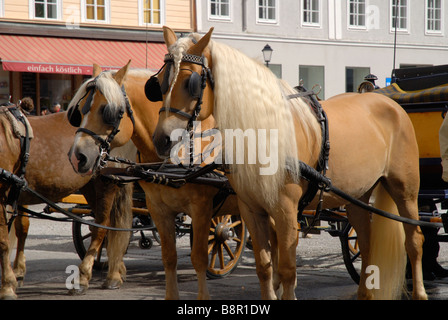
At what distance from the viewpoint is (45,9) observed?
18.9 meters

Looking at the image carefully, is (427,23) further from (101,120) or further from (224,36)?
(101,120)

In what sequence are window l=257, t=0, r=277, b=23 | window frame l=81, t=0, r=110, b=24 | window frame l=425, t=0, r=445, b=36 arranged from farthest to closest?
window frame l=425, t=0, r=445, b=36 < window l=257, t=0, r=277, b=23 < window frame l=81, t=0, r=110, b=24

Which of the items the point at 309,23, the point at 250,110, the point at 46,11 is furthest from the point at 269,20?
the point at 250,110

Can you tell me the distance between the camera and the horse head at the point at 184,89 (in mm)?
4020

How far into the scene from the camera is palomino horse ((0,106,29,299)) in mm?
5719

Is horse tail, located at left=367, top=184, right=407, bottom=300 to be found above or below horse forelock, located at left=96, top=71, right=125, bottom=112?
below

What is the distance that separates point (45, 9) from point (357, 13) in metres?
10.8

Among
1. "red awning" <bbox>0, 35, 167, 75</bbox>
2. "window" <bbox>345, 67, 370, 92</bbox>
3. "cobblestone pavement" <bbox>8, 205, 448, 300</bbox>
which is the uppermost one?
"red awning" <bbox>0, 35, 167, 75</bbox>

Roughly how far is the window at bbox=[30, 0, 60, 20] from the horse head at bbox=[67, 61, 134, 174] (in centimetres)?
1468

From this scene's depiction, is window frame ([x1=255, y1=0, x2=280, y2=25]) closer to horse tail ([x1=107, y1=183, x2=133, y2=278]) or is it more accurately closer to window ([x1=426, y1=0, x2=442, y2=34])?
window ([x1=426, y1=0, x2=442, y2=34])

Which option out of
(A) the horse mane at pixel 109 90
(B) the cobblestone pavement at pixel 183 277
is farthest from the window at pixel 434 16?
(A) the horse mane at pixel 109 90

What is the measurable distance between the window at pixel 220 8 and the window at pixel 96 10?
355 centimetres

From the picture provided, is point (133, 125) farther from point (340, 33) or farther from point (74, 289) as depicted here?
point (340, 33)

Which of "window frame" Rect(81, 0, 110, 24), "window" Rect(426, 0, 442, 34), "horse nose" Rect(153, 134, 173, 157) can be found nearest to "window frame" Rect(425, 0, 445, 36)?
"window" Rect(426, 0, 442, 34)
